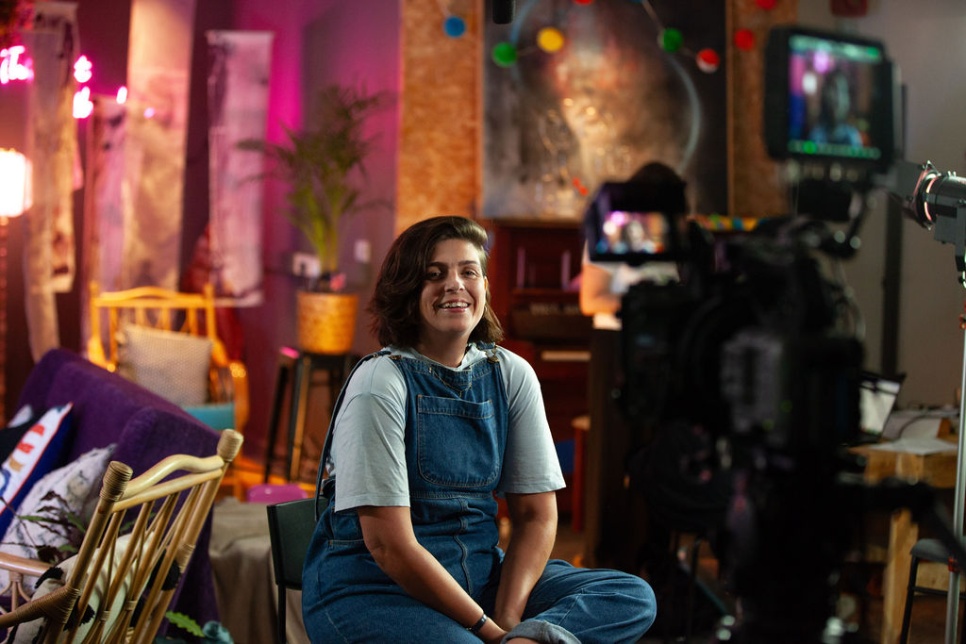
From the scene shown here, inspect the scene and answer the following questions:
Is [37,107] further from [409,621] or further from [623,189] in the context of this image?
[623,189]

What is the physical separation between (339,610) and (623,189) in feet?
3.88

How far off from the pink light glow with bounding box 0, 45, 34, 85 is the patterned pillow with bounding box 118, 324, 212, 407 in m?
1.70

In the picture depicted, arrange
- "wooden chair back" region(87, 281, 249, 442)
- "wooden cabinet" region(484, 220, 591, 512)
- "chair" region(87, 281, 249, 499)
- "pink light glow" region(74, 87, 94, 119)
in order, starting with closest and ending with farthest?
"wooden cabinet" region(484, 220, 591, 512) → "chair" region(87, 281, 249, 499) → "wooden chair back" region(87, 281, 249, 442) → "pink light glow" region(74, 87, 94, 119)

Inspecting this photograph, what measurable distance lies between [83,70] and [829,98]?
224 inches

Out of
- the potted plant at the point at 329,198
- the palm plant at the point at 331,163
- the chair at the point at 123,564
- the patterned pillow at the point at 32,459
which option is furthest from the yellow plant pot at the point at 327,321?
the chair at the point at 123,564

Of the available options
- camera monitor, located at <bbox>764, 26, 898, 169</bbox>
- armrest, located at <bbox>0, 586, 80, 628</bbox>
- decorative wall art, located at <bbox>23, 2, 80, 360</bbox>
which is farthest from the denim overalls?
decorative wall art, located at <bbox>23, 2, 80, 360</bbox>

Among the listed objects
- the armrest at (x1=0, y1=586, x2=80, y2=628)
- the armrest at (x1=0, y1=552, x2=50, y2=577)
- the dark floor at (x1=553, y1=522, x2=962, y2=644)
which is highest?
the armrest at (x1=0, y1=586, x2=80, y2=628)

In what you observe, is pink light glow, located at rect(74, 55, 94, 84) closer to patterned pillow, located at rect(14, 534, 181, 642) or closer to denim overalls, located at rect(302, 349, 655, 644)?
patterned pillow, located at rect(14, 534, 181, 642)

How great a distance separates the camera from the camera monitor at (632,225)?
970 millimetres

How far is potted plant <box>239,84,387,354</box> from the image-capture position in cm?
507

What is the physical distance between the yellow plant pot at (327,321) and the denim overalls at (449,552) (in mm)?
3028

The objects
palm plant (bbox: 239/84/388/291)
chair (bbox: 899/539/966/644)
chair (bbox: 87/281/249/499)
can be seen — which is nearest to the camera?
chair (bbox: 899/539/966/644)

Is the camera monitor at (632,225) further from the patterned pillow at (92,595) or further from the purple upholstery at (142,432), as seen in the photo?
the purple upholstery at (142,432)

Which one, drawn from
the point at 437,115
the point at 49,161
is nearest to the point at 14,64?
the point at 49,161
